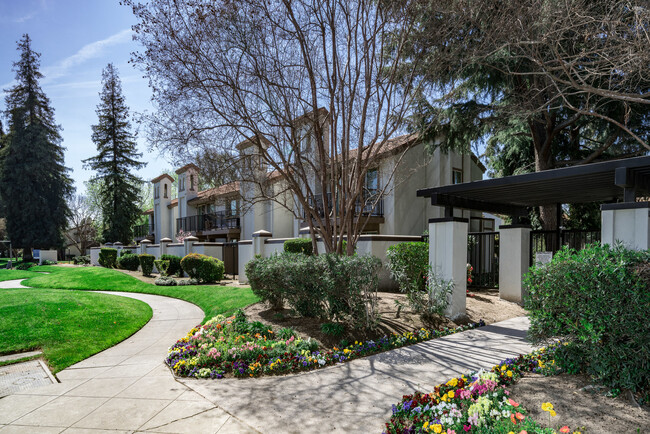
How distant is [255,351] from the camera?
5.41 metres

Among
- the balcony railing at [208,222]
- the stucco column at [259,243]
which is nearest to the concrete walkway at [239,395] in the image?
the stucco column at [259,243]

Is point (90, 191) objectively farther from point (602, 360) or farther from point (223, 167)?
point (602, 360)

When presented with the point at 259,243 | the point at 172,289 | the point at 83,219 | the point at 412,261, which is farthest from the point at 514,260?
the point at 83,219

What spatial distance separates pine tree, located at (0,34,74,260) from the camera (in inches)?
1362

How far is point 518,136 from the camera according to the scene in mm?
15367

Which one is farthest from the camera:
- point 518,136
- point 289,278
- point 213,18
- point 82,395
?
point 518,136

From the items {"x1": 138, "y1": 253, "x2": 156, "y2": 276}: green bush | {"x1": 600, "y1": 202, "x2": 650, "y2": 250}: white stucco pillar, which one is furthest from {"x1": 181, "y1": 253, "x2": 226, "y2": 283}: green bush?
{"x1": 600, "y1": 202, "x2": 650, "y2": 250}: white stucco pillar

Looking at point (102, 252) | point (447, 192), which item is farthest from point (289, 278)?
point (102, 252)

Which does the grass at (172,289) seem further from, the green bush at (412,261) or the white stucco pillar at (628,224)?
the white stucco pillar at (628,224)

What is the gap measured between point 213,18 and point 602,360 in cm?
804

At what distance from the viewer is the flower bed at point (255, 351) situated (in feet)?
16.7

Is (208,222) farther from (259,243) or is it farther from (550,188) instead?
(550,188)

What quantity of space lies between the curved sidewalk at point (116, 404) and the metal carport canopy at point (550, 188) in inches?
242

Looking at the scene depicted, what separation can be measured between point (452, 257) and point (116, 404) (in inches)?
246
